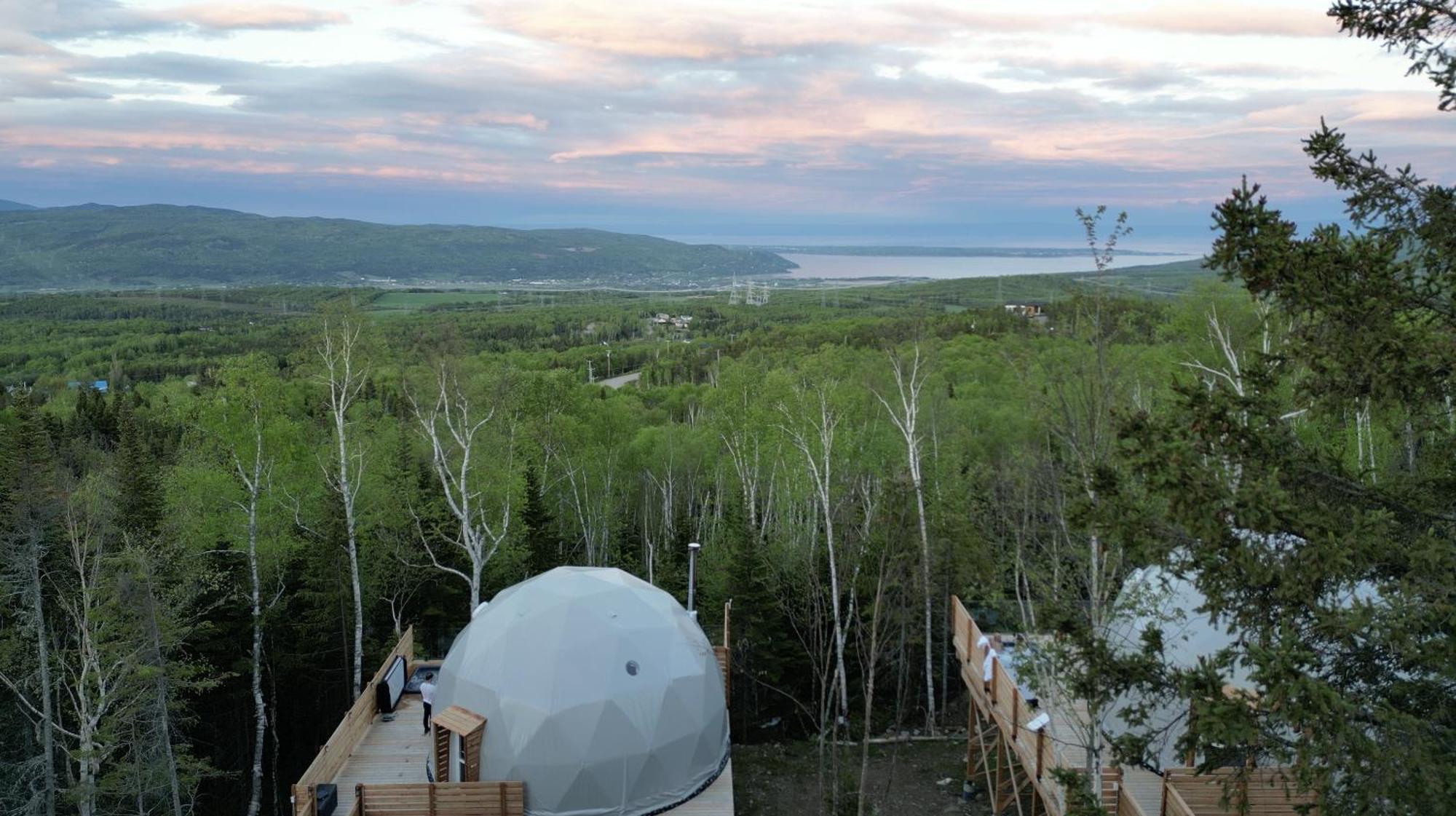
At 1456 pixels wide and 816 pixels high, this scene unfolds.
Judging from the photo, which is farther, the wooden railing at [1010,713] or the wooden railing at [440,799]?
the wooden railing at [1010,713]

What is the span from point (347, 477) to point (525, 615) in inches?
485

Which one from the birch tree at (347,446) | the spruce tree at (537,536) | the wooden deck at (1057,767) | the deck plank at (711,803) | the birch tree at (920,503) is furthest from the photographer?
the spruce tree at (537,536)

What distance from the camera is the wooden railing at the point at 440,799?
1345 centimetres

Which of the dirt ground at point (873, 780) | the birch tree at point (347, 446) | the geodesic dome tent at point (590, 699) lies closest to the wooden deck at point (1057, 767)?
the dirt ground at point (873, 780)

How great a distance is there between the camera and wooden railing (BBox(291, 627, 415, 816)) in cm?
1315

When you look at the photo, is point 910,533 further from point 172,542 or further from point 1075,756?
point 172,542

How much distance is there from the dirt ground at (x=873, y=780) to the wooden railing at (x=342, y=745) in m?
8.49

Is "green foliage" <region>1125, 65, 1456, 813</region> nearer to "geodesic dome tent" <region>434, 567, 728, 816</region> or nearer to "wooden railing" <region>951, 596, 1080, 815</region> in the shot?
"wooden railing" <region>951, 596, 1080, 815</region>

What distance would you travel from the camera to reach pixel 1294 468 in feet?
25.0

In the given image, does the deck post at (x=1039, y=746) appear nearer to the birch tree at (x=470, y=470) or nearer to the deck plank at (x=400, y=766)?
the deck plank at (x=400, y=766)

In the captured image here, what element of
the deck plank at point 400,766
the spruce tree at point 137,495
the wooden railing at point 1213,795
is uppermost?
the spruce tree at point 137,495

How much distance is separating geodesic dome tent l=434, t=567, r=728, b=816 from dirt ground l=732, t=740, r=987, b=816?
5.23m

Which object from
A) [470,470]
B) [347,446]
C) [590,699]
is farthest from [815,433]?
[590,699]

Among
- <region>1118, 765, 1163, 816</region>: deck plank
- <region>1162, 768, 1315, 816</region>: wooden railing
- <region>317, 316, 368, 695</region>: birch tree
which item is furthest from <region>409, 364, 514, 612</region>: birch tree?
<region>1162, 768, 1315, 816</region>: wooden railing
